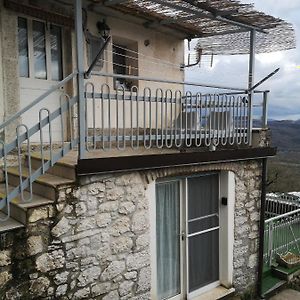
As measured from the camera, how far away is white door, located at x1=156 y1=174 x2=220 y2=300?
5.32 meters

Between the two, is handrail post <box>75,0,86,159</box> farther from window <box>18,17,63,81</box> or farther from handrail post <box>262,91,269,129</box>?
handrail post <box>262,91,269,129</box>

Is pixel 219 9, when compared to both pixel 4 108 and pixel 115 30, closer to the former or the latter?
pixel 115 30

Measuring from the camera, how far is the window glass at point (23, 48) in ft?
19.2

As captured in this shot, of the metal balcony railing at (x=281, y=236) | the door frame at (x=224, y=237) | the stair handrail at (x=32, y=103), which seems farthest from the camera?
the metal balcony railing at (x=281, y=236)

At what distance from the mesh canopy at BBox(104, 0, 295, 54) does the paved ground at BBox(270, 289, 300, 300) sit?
511 centimetres

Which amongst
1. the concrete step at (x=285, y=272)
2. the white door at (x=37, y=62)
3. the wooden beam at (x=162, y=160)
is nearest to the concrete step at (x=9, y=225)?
the wooden beam at (x=162, y=160)

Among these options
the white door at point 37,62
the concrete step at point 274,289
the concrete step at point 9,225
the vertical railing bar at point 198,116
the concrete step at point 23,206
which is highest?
the white door at point 37,62

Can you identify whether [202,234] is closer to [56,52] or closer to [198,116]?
[198,116]

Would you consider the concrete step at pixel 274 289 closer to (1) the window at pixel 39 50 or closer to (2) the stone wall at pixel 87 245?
(2) the stone wall at pixel 87 245

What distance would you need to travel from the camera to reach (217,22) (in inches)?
275

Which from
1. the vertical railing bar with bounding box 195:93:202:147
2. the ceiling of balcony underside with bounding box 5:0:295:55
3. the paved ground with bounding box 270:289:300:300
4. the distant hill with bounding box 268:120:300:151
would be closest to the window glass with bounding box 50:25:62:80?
→ the ceiling of balcony underside with bounding box 5:0:295:55

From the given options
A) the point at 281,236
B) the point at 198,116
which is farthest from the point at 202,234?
the point at 281,236

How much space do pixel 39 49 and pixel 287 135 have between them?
139 ft

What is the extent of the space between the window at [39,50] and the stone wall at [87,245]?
299 centimetres
